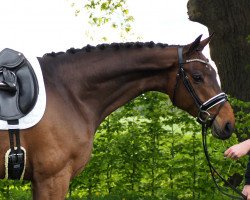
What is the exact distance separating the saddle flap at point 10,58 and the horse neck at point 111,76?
1.21 ft

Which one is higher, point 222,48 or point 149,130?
point 222,48

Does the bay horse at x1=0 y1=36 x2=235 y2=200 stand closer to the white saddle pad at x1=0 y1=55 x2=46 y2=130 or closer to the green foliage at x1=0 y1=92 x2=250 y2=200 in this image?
the white saddle pad at x1=0 y1=55 x2=46 y2=130

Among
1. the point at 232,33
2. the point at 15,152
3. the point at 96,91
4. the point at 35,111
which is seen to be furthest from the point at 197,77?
the point at 232,33

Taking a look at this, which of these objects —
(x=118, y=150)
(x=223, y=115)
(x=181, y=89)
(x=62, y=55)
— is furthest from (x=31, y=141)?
(x=118, y=150)

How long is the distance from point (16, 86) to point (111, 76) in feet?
2.98

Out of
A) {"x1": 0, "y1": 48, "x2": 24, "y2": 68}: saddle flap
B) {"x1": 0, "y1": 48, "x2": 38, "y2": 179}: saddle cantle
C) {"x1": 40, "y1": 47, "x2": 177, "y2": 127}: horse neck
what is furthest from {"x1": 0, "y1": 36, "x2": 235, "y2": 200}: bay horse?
{"x1": 0, "y1": 48, "x2": 24, "y2": 68}: saddle flap

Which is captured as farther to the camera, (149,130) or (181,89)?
(149,130)

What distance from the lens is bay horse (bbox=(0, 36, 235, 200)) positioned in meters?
4.36

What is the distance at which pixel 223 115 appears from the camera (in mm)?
4918

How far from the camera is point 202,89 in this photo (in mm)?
4891

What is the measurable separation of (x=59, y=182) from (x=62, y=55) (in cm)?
115

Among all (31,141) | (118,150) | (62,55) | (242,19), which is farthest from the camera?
(242,19)

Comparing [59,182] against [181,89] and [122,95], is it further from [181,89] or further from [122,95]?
[181,89]

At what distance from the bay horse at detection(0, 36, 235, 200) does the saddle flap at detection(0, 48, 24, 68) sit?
0.25m
